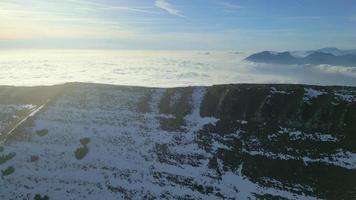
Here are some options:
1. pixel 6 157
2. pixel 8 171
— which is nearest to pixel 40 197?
pixel 8 171

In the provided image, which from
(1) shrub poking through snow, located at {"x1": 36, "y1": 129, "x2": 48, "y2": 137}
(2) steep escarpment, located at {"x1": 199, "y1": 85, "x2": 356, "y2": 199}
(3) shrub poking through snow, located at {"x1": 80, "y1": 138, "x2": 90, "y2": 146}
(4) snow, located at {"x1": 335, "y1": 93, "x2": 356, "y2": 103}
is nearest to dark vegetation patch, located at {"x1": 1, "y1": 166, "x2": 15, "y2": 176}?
(1) shrub poking through snow, located at {"x1": 36, "y1": 129, "x2": 48, "y2": 137}

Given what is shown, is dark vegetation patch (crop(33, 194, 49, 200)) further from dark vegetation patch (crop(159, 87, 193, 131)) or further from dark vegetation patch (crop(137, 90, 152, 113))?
dark vegetation patch (crop(137, 90, 152, 113))

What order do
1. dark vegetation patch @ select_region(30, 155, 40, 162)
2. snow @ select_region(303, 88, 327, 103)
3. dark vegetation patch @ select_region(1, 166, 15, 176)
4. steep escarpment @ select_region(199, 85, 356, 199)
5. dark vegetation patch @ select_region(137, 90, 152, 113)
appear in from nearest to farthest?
dark vegetation patch @ select_region(1, 166, 15, 176) < steep escarpment @ select_region(199, 85, 356, 199) < dark vegetation patch @ select_region(30, 155, 40, 162) < snow @ select_region(303, 88, 327, 103) < dark vegetation patch @ select_region(137, 90, 152, 113)

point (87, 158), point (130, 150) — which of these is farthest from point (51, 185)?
point (130, 150)

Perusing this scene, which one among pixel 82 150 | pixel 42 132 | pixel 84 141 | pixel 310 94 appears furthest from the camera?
pixel 310 94

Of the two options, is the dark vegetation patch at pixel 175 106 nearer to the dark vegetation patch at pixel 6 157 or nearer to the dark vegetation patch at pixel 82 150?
the dark vegetation patch at pixel 82 150

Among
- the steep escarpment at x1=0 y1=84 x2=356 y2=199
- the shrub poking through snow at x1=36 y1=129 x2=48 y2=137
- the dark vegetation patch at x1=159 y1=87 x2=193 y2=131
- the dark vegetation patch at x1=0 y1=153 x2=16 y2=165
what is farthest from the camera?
the dark vegetation patch at x1=159 y1=87 x2=193 y2=131

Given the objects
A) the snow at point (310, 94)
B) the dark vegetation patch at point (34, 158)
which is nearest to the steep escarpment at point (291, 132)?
the snow at point (310, 94)

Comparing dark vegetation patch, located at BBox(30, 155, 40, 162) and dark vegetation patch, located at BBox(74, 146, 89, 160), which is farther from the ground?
dark vegetation patch, located at BBox(74, 146, 89, 160)

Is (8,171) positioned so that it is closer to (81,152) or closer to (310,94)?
(81,152)
